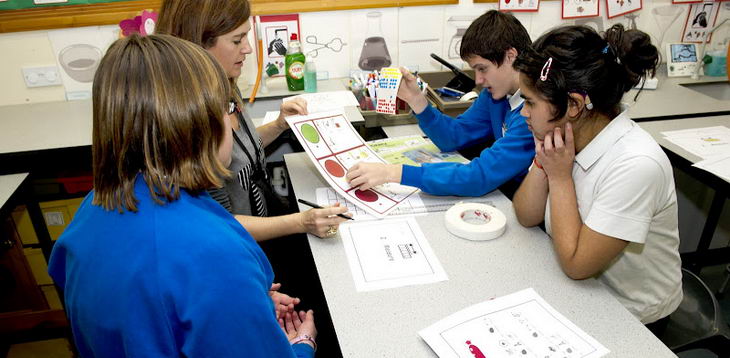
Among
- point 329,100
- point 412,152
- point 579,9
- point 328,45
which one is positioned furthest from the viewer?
point 579,9

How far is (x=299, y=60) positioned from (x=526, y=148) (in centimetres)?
127

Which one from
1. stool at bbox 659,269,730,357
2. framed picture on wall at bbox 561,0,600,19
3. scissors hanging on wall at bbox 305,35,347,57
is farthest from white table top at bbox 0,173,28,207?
framed picture on wall at bbox 561,0,600,19

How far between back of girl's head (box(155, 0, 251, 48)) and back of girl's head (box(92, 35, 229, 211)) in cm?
64

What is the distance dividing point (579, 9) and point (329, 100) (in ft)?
4.92

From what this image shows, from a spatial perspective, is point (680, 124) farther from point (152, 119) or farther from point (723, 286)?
point (152, 119)

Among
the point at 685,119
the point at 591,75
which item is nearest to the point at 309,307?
the point at 591,75

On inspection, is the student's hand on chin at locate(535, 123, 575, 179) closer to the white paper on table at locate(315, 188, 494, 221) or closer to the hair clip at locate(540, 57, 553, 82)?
the hair clip at locate(540, 57, 553, 82)

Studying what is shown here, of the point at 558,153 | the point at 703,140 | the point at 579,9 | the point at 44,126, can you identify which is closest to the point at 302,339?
the point at 558,153

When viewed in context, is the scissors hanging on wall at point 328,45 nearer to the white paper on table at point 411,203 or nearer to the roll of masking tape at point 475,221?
the white paper on table at point 411,203

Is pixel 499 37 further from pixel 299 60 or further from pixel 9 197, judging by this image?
pixel 9 197

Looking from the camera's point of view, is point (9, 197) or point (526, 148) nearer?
point (526, 148)

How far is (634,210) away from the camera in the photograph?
41.4 inches

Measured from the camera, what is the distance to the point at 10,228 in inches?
77.6

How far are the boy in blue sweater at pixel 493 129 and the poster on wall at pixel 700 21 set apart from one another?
68.9 inches
